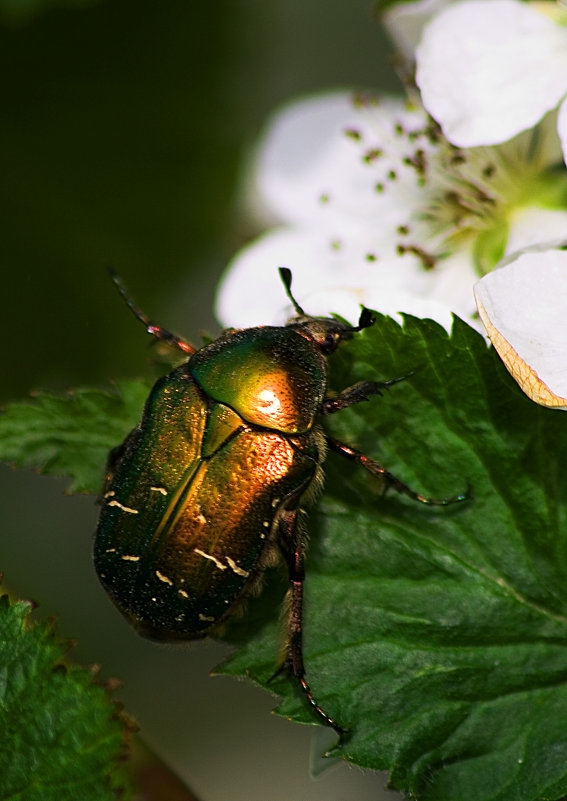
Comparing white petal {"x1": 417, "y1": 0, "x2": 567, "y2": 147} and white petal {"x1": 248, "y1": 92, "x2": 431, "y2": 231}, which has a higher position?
white petal {"x1": 417, "y1": 0, "x2": 567, "y2": 147}

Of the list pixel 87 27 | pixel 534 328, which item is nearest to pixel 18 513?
pixel 87 27

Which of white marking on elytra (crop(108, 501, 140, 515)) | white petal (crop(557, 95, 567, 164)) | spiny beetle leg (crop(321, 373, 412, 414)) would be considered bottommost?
spiny beetle leg (crop(321, 373, 412, 414))

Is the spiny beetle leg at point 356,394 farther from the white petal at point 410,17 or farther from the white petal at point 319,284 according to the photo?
the white petal at point 410,17

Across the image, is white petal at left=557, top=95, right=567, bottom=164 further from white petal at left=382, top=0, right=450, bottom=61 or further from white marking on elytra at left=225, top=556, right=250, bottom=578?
white marking on elytra at left=225, top=556, right=250, bottom=578

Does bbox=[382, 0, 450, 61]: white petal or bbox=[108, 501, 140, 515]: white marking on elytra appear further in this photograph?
bbox=[382, 0, 450, 61]: white petal

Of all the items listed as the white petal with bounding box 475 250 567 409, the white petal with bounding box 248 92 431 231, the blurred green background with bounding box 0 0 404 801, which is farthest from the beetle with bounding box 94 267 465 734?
the blurred green background with bounding box 0 0 404 801

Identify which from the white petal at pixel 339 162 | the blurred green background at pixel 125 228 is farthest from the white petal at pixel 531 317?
the blurred green background at pixel 125 228

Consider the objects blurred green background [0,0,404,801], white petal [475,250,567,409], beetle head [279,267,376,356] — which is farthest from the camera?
blurred green background [0,0,404,801]
